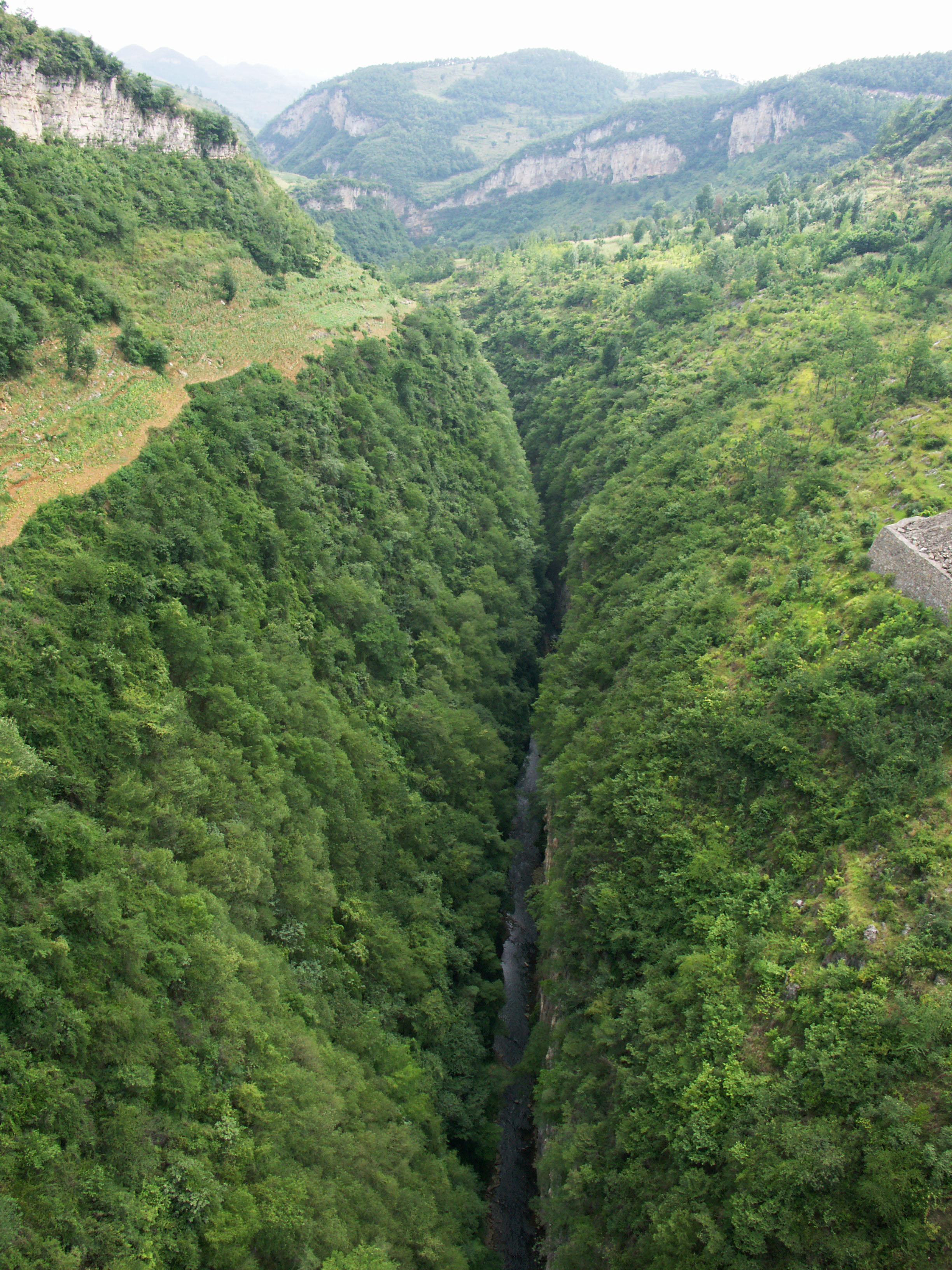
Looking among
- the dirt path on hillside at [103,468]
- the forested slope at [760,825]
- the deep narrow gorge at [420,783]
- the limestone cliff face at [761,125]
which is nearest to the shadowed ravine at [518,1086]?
the deep narrow gorge at [420,783]

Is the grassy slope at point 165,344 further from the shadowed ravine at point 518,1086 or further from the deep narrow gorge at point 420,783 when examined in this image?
the shadowed ravine at point 518,1086

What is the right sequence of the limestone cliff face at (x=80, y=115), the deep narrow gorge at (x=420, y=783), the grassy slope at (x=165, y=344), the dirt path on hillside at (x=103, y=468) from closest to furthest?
1. the deep narrow gorge at (x=420, y=783)
2. the dirt path on hillside at (x=103, y=468)
3. the grassy slope at (x=165, y=344)
4. the limestone cliff face at (x=80, y=115)

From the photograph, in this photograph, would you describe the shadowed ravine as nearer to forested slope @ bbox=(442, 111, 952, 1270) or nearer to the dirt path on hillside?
forested slope @ bbox=(442, 111, 952, 1270)

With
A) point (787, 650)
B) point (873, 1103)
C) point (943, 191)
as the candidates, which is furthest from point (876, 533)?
point (943, 191)

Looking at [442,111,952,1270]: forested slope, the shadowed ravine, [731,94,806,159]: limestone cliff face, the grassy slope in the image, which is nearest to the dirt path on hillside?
the grassy slope

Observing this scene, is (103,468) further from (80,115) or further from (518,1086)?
(518,1086)

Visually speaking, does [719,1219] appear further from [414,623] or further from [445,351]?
[445,351]
